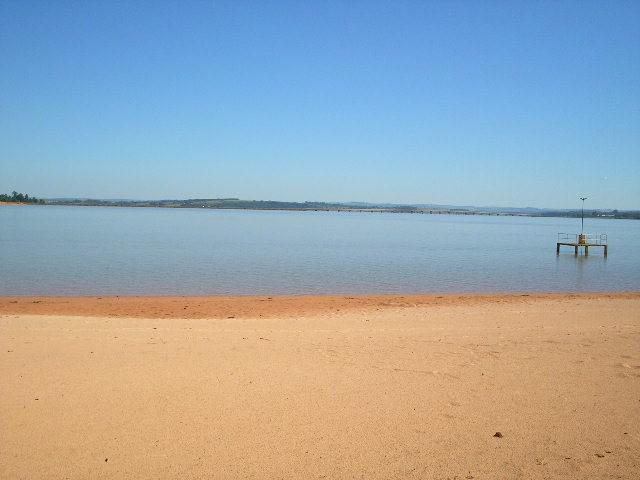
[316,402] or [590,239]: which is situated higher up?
[316,402]

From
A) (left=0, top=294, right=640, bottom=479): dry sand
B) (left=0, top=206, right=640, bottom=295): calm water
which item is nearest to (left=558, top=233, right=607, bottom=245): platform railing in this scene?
(left=0, top=206, right=640, bottom=295): calm water

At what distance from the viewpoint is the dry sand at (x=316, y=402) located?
5.04m

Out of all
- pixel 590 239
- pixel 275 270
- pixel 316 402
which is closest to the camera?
pixel 316 402

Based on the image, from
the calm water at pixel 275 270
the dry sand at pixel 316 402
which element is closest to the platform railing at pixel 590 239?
the calm water at pixel 275 270

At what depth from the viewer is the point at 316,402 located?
21.2 ft

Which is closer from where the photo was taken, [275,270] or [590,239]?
[275,270]

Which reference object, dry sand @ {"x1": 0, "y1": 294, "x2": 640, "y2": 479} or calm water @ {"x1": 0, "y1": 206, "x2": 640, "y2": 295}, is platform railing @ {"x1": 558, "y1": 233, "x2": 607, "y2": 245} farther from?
dry sand @ {"x1": 0, "y1": 294, "x2": 640, "y2": 479}

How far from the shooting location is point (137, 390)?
666 cm

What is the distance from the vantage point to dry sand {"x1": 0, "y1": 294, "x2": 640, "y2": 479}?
5039mm

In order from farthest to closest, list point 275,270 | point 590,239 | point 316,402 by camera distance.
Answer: point 590,239 → point 275,270 → point 316,402

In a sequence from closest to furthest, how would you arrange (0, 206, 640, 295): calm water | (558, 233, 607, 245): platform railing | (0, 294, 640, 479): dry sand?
1. (0, 294, 640, 479): dry sand
2. (0, 206, 640, 295): calm water
3. (558, 233, 607, 245): platform railing

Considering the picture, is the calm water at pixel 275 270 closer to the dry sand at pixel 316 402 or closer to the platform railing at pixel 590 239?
the platform railing at pixel 590 239

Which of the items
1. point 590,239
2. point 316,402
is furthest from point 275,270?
point 590,239

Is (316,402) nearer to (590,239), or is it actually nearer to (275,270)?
(275,270)
